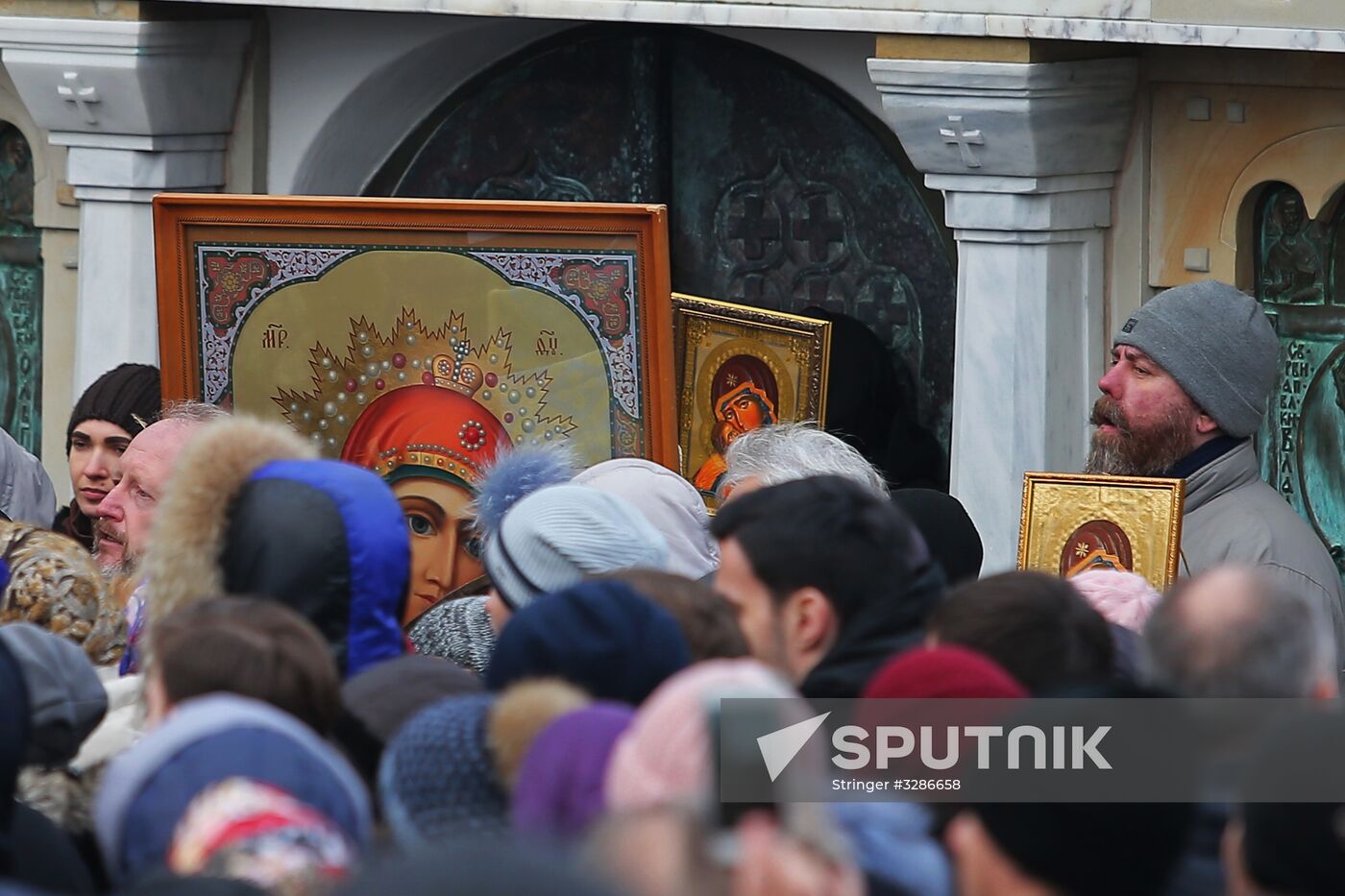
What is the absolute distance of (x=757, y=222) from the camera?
6891mm

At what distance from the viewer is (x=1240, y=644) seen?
2.69 meters

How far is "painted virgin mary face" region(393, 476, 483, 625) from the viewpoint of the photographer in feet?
14.5

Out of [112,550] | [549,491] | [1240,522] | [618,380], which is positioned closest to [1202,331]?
[1240,522]

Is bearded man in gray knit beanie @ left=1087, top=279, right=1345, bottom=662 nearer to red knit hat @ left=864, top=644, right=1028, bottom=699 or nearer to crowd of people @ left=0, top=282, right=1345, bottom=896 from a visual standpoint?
crowd of people @ left=0, top=282, right=1345, bottom=896

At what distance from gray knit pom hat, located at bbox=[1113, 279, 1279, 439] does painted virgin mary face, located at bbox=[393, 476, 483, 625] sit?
145cm

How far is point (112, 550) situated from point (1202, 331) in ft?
7.75

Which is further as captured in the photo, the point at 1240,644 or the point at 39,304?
the point at 39,304

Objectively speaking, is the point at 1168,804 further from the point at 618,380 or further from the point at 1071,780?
the point at 618,380

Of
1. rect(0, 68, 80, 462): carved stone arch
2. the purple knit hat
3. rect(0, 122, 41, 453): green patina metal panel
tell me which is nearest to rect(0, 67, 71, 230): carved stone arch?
Result: rect(0, 68, 80, 462): carved stone arch

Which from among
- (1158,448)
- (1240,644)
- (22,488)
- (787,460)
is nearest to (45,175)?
(22,488)

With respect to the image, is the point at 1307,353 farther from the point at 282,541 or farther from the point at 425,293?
the point at 282,541

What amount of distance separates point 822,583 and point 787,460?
4.41 feet

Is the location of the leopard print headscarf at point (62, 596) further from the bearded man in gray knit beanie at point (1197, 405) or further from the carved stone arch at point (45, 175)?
the carved stone arch at point (45, 175)

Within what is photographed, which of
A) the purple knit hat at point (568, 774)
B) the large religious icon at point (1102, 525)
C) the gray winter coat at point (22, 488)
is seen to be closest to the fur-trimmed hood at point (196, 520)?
the purple knit hat at point (568, 774)
